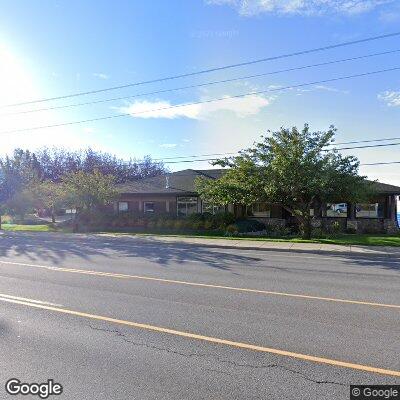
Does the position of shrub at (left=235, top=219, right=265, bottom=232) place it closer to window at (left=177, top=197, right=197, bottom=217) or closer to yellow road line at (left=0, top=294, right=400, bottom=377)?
window at (left=177, top=197, right=197, bottom=217)

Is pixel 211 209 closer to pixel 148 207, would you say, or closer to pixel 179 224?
pixel 179 224

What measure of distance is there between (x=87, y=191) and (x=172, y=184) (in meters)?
7.76

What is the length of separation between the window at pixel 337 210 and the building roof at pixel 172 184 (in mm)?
9605

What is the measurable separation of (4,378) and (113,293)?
3989mm

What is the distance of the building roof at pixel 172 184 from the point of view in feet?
106

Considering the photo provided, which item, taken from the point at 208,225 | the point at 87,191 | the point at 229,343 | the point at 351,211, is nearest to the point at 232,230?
the point at 208,225

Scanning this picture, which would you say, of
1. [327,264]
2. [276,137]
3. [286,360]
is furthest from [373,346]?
[276,137]

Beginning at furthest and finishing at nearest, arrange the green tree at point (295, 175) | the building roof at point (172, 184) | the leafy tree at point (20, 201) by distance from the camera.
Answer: the leafy tree at point (20, 201) → the building roof at point (172, 184) → the green tree at point (295, 175)

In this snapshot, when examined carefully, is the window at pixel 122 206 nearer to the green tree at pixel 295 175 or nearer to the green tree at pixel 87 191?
the green tree at pixel 87 191

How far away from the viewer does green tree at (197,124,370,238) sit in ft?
66.7

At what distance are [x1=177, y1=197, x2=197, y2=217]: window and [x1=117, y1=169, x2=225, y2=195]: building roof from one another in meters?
0.87

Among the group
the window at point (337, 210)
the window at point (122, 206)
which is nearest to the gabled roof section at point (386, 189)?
the window at point (337, 210)

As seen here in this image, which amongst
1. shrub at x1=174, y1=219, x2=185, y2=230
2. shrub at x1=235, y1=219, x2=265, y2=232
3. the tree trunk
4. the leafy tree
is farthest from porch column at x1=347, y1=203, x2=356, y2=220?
the leafy tree

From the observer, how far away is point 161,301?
287 inches
